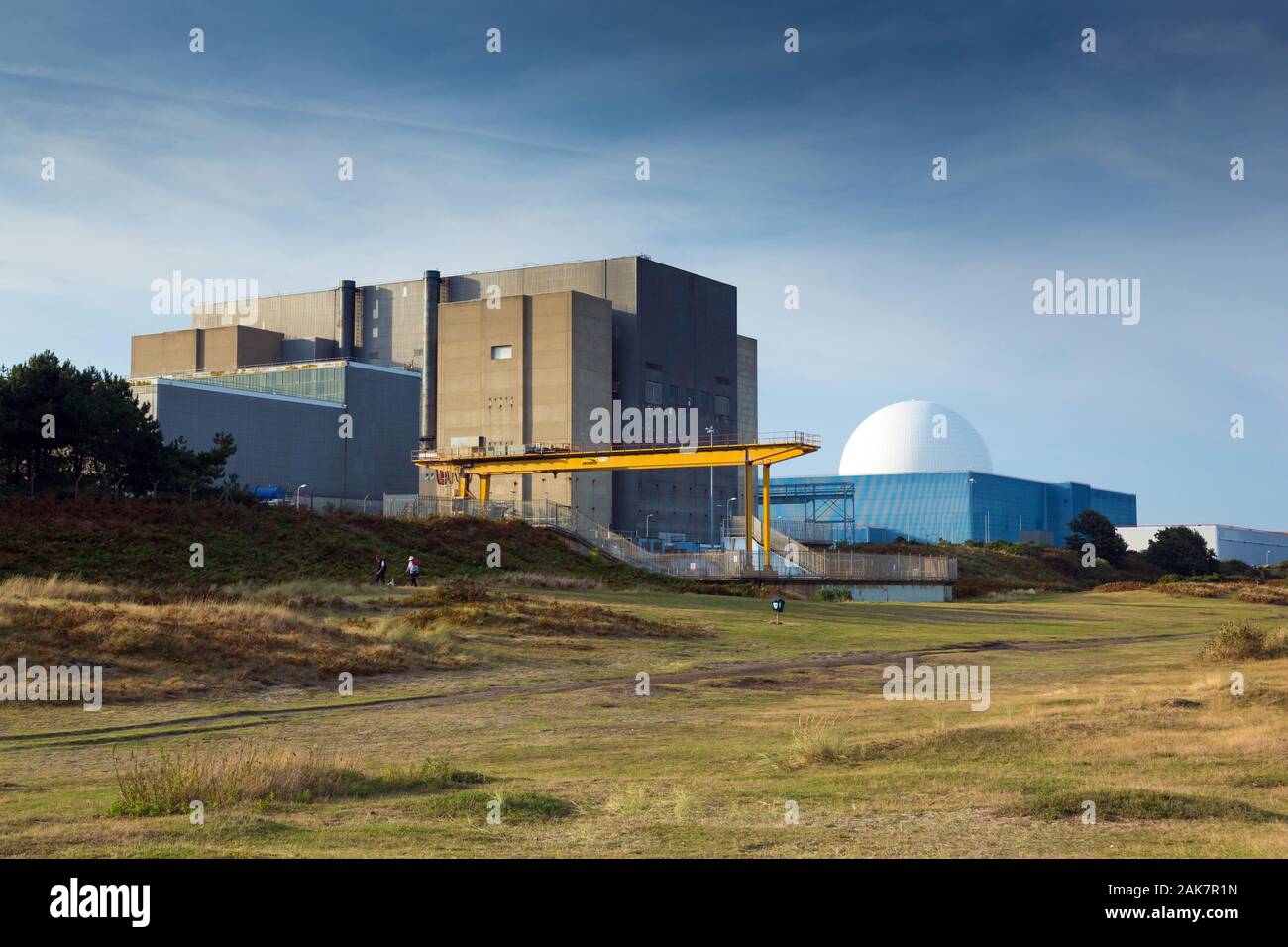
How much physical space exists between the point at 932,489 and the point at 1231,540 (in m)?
50.8

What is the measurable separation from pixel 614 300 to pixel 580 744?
9706 centimetres

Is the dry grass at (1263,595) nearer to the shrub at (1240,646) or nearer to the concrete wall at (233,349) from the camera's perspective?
the shrub at (1240,646)

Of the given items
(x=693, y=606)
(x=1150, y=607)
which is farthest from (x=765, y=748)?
(x=1150, y=607)

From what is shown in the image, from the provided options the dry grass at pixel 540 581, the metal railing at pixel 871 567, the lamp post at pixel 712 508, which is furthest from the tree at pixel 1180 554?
the dry grass at pixel 540 581

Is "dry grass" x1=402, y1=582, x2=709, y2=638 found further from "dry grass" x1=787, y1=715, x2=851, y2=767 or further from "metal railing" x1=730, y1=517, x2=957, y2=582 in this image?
"metal railing" x1=730, y1=517, x2=957, y2=582

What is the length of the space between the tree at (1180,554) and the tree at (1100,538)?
126 inches

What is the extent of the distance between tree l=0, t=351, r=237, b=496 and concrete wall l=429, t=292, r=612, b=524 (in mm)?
36722

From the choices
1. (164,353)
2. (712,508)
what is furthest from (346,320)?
(712,508)

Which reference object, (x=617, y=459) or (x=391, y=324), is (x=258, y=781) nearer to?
(x=617, y=459)

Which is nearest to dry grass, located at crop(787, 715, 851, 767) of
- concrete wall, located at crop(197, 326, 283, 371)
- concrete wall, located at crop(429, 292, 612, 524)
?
concrete wall, located at crop(429, 292, 612, 524)

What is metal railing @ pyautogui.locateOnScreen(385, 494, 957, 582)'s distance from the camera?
2852 inches

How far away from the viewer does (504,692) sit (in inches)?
1069

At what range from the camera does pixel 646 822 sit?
12.5 metres

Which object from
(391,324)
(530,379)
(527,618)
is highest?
(391,324)
